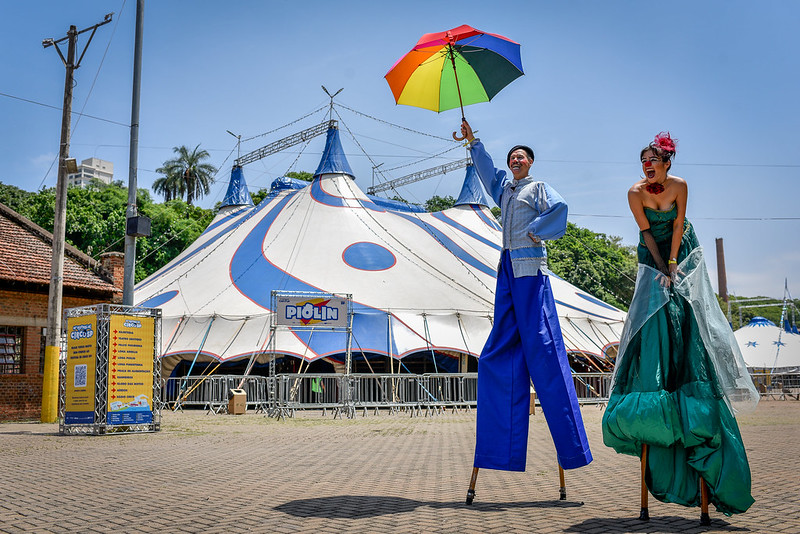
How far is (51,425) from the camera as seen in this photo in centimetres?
1375

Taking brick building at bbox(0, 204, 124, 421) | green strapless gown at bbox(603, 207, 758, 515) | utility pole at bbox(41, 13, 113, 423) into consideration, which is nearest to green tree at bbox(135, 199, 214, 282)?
brick building at bbox(0, 204, 124, 421)

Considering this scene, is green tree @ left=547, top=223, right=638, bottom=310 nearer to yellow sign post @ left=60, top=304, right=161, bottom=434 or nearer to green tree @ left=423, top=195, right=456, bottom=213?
green tree @ left=423, top=195, right=456, bottom=213

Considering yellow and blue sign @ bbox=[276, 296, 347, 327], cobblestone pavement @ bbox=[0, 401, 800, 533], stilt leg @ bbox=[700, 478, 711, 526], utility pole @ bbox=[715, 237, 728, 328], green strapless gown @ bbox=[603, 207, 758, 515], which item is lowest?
cobblestone pavement @ bbox=[0, 401, 800, 533]

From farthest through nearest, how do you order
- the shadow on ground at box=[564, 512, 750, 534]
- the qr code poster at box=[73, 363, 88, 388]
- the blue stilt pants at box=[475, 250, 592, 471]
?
the qr code poster at box=[73, 363, 88, 388] < the blue stilt pants at box=[475, 250, 592, 471] < the shadow on ground at box=[564, 512, 750, 534]

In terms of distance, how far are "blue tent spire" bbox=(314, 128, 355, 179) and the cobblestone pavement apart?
59.1 ft

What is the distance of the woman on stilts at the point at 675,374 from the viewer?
374 centimetres

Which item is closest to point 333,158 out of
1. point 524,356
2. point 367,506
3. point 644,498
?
point 524,356

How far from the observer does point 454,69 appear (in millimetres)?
5227

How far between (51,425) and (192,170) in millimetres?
48442

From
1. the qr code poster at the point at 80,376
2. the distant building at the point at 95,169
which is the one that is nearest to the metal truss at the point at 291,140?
the qr code poster at the point at 80,376

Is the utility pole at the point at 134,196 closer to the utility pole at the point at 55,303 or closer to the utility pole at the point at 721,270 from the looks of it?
the utility pole at the point at 55,303

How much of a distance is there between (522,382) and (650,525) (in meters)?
1.16

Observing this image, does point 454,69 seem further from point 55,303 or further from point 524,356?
point 55,303

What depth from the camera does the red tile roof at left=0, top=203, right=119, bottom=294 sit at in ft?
50.8
